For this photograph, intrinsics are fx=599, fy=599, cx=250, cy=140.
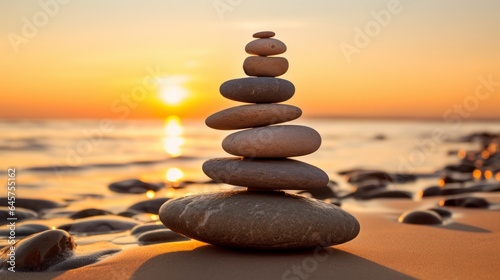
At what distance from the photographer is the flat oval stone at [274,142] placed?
577cm

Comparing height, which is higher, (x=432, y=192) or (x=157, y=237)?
(x=432, y=192)

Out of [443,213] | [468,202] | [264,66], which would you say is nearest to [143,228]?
[264,66]

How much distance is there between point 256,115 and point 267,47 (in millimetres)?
720

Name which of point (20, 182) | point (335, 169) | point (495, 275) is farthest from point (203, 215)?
point (335, 169)

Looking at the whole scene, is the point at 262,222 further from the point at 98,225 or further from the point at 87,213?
the point at 87,213

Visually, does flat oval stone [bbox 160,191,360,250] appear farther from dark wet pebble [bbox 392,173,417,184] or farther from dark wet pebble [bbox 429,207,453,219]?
dark wet pebble [bbox 392,173,417,184]

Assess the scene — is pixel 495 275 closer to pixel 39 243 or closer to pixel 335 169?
pixel 39 243

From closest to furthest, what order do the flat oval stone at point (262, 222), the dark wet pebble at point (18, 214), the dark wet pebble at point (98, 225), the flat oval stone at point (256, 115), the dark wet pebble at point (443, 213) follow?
the flat oval stone at point (262, 222)
the flat oval stone at point (256, 115)
the dark wet pebble at point (98, 225)
the dark wet pebble at point (18, 214)
the dark wet pebble at point (443, 213)

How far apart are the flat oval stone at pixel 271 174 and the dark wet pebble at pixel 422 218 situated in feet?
7.52

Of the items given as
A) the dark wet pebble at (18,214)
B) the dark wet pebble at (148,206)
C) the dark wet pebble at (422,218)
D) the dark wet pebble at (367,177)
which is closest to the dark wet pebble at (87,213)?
the dark wet pebble at (18,214)

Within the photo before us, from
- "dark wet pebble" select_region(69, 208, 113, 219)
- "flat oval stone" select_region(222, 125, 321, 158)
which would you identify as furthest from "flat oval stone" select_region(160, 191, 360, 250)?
"dark wet pebble" select_region(69, 208, 113, 219)

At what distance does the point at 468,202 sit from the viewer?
925cm

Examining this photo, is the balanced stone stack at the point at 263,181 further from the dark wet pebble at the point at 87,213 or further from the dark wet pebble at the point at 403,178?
the dark wet pebble at the point at 403,178

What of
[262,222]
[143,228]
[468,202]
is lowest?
[262,222]
